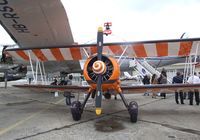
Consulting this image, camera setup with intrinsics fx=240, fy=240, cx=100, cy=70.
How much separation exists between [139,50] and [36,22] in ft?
13.5

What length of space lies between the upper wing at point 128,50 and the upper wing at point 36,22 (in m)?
1.30

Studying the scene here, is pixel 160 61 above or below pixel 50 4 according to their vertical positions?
below

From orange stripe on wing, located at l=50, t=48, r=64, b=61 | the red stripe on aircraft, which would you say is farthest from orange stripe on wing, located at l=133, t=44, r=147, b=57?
orange stripe on wing, located at l=50, t=48, r=64, b=61

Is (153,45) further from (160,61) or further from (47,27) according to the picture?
(160,61)

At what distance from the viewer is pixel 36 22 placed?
916 cm

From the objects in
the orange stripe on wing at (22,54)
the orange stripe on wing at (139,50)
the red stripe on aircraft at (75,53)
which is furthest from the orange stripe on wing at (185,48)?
the orange stripe on wing at (22,54)

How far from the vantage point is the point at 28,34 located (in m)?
10.1

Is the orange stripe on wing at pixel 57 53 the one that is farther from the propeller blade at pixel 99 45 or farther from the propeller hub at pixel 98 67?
the propeller hub at pixel 98 67

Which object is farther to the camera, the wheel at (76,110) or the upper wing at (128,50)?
the upper wing at (128,50)

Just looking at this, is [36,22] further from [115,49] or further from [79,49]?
[115,49]

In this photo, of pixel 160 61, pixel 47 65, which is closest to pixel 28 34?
pixel 47 65

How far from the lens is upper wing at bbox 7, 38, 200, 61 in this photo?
7.29m

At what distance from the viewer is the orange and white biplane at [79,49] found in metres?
5.96

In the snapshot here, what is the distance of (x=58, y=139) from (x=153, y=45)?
440 cm
